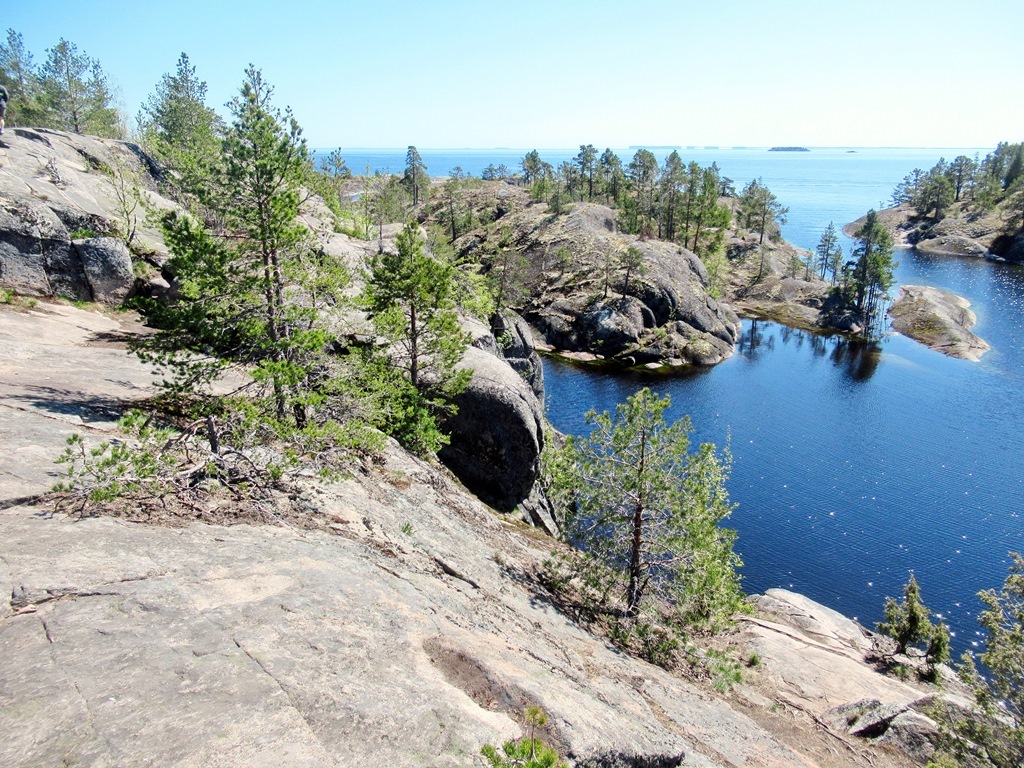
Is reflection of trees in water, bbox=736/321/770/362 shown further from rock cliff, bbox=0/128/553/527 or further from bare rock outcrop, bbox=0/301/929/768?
bare rock outcrop, bbox=0/301/929/768

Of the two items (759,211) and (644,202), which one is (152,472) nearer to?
(644,202)

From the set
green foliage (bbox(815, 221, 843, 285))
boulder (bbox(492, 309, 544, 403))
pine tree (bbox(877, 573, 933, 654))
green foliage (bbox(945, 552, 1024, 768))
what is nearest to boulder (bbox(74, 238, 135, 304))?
boulder (bbox(492, 309, 544, 403))

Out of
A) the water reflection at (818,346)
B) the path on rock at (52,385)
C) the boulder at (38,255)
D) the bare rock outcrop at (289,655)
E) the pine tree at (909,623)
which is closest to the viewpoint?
the bare rock outcrop at (289,655)

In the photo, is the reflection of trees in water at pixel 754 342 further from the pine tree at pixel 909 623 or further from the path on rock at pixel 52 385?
the path on rock at pixel 52 385

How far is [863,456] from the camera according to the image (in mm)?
53562

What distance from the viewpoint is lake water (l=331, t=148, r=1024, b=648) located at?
130 feet

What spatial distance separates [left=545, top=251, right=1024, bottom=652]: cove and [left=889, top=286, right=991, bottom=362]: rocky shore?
7.72ft

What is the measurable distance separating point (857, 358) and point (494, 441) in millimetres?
73994

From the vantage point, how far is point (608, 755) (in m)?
10.4

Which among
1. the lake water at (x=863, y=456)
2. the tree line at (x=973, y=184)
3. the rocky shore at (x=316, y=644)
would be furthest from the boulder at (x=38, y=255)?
the tree line at (x=973, y=184)

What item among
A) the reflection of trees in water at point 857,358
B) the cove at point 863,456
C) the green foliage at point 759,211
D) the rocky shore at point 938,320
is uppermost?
the green foliage at point 759,211

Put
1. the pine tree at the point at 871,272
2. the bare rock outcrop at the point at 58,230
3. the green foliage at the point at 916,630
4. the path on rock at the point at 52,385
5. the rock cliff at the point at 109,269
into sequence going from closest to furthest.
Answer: the path on rock at the point at 52,385
the bare rock outcrop at the point at 58,230
the rock cliff at the point at 109,269
the green foliage at the point at 916,630
the pine tree at the point at 871,272

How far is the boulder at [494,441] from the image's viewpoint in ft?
97.2

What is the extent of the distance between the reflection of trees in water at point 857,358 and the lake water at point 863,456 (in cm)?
37
